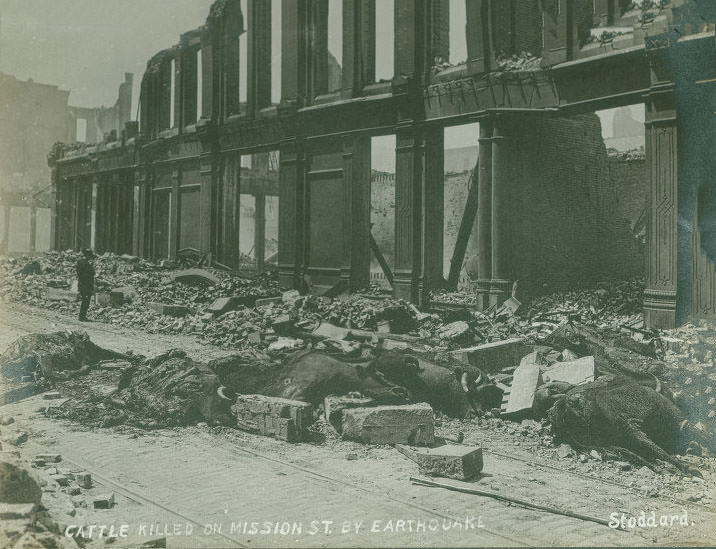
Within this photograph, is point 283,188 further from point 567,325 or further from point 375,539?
point 375,539

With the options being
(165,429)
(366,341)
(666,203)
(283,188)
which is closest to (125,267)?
(283,188)

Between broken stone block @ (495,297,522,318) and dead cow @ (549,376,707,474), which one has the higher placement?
broken stone block @ (495,297,522,318)

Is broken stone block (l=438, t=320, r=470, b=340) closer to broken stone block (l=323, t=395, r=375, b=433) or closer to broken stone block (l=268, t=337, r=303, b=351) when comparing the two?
broken stone block (l=268, t=337, r=303, b=351)

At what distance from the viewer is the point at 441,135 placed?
1267 cm

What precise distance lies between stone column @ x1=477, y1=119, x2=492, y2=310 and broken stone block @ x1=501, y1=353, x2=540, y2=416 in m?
4.37

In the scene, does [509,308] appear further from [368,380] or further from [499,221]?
[368,380]

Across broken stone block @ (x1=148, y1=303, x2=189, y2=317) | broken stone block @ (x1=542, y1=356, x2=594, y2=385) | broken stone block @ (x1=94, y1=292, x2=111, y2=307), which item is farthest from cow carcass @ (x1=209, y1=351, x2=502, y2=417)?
broken stone block @ (x1=94, y1=292, x2=111, y2=307)

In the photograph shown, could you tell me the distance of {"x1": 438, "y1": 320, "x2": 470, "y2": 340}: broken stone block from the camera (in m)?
9.62

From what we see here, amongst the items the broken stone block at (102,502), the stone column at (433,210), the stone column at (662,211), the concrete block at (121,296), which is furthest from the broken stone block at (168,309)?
the stone column at (662,211)

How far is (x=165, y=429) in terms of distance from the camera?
20.0ft

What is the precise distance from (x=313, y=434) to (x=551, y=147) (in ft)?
28.7

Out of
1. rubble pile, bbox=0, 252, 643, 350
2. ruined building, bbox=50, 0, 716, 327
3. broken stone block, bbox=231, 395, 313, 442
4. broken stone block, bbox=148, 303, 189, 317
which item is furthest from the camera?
broken stone block, bbox=148, 303, 189, 317

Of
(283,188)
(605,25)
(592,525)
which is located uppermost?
(605,25)

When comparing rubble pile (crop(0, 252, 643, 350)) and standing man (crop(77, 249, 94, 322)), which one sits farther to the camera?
standing man (crop(77, 249, 94, 322))
